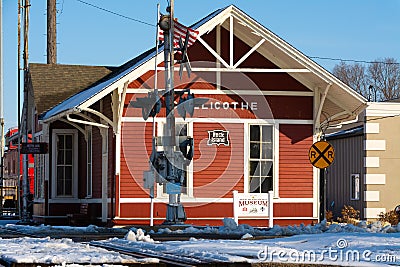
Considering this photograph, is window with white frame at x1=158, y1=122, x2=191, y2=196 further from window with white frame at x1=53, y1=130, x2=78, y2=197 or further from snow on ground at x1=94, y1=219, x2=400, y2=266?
snow on ground at x1=94, y1=219, x2=400, y2=266

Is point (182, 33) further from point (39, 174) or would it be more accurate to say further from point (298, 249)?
point (298, 249)

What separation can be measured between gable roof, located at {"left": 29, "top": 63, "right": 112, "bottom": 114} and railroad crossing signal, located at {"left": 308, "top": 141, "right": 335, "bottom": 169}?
1204 centimetres

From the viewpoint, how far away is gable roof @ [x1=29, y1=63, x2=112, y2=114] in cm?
3297

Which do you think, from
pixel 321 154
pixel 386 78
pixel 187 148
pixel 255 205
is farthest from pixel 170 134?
pixel 386 78

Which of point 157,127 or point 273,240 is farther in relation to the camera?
point 157,127

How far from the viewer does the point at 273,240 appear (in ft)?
53.4

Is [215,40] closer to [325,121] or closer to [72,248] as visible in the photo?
[325,121]

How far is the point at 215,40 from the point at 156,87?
2367 mm

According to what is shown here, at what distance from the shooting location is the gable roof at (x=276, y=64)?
86.4 ft

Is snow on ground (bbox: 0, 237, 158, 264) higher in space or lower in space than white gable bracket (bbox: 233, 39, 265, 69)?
lower

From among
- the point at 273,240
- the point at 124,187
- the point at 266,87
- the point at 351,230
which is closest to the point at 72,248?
the point at 273,240

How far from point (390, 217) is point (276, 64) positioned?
8834 mm

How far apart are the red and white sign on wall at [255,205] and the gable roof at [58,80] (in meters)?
8.24

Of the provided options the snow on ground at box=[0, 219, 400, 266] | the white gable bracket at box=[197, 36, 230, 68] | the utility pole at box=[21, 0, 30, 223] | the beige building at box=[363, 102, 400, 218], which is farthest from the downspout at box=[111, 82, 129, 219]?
the beige building at box=[363, 102, 400, 218]
